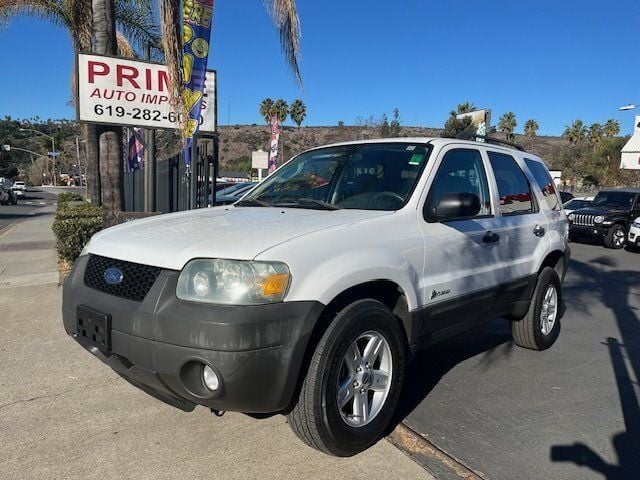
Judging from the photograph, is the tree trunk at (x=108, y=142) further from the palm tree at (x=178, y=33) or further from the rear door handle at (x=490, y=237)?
the rear door handle at (x=490, y=237)

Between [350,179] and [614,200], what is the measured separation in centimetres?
1524

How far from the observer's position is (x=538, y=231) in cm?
471

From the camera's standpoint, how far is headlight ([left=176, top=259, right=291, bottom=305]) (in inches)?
97.8

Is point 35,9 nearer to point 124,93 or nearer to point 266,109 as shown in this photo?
point 124,93

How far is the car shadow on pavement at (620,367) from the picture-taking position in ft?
9.88

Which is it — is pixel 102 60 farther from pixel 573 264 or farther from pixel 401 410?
pixel 573 264

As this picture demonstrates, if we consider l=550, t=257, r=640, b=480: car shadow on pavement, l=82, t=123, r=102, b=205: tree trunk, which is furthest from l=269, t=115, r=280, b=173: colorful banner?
l=550, t=257, r=640, b=480: car shadow on pavement

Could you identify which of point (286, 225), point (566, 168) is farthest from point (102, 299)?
point (566, 168)

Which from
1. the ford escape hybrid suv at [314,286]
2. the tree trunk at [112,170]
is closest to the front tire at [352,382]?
the ford escape hybrid suv at [314,286]

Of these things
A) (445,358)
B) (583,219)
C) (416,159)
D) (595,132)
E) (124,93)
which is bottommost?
(445,358)

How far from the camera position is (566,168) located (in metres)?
62.3

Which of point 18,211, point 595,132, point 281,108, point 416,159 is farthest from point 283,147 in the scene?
point 416,159

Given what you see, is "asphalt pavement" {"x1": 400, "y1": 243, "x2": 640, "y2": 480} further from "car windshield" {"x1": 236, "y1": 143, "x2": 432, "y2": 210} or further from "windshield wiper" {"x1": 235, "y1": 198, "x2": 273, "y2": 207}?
"windshield wiper" {"x1": 235, "y1": 198, "x2": 273, "y2": 207}

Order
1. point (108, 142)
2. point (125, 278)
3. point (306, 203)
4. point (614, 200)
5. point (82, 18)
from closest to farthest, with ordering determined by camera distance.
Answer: point (125, 278) < point (306, 203) < point (108, 142) < point (82, 18) < point (614, 200)
